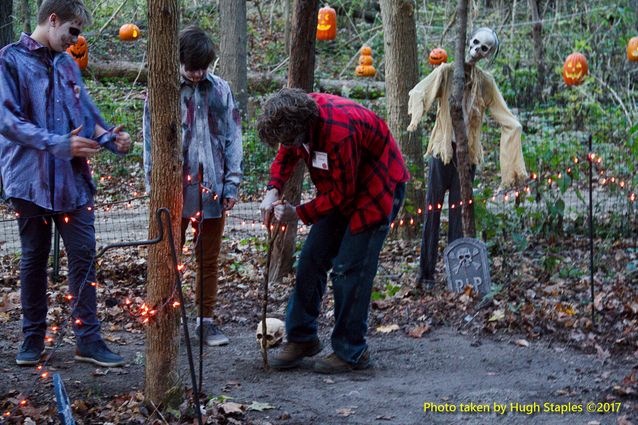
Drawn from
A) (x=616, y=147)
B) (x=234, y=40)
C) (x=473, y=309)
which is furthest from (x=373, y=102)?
(x=473, y=309)

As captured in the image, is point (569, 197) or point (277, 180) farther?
point (569, 197)

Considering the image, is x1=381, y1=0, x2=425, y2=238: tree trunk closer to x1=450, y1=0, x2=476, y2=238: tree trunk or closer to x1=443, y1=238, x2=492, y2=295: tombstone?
x1=450, y1=0, x2=476, y2=238: tree trunk

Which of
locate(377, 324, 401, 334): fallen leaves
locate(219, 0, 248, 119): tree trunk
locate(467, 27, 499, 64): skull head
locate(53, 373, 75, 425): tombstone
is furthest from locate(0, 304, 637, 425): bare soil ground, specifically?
locate(219, 0, 248, 119): tree trunk

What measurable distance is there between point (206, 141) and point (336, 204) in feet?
3.79

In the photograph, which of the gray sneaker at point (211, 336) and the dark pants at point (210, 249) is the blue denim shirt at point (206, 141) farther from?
the gray sneaker at point (211, 336)

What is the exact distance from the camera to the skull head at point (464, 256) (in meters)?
6.85

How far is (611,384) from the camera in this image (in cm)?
479

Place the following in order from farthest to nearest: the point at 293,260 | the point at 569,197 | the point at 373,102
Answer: the point at 373,102 < the point at 569,197 < the point at 293,260

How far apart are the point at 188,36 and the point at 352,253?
1.69m

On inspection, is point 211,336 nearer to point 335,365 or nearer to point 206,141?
point 335,365

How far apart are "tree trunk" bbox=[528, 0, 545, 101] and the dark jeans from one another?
12.3 meters

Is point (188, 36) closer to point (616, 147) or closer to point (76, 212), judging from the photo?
point (76, 212)

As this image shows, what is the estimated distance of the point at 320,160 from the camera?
4.68 m

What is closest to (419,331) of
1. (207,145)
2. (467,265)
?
(467,265)
